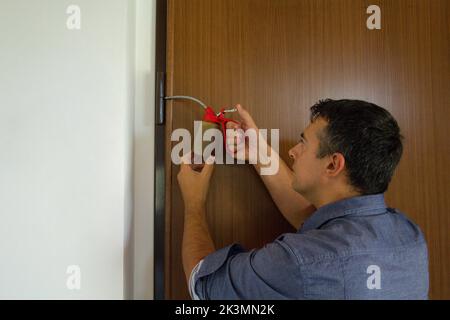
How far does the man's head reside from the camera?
1.83 ft

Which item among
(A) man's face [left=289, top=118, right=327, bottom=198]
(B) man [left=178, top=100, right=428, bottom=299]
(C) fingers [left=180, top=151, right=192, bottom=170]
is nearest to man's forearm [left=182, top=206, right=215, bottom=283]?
(B) man [left=178, top=100, right=428, bottom=299]

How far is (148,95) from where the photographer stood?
0.76 meters

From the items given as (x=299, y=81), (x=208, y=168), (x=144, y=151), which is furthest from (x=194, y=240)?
(x=299, y=81)

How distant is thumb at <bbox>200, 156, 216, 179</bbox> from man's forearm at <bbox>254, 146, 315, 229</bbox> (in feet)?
0.41

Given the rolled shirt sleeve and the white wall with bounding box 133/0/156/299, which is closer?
the rolled shirt sleeve

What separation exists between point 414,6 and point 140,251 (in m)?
1.08

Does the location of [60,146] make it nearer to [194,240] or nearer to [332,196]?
[194,240]

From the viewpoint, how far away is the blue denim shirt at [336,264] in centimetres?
47

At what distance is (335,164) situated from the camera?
22.7 inches

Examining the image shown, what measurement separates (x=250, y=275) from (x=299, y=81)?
55cm

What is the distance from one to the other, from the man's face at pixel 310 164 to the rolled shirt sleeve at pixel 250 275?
17cm

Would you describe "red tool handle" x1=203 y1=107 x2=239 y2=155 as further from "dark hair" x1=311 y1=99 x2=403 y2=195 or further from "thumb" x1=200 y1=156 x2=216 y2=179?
"dark hair" x1=311 y1=99 x2=403 y2=195

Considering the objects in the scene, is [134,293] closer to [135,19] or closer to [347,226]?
[347,226]
